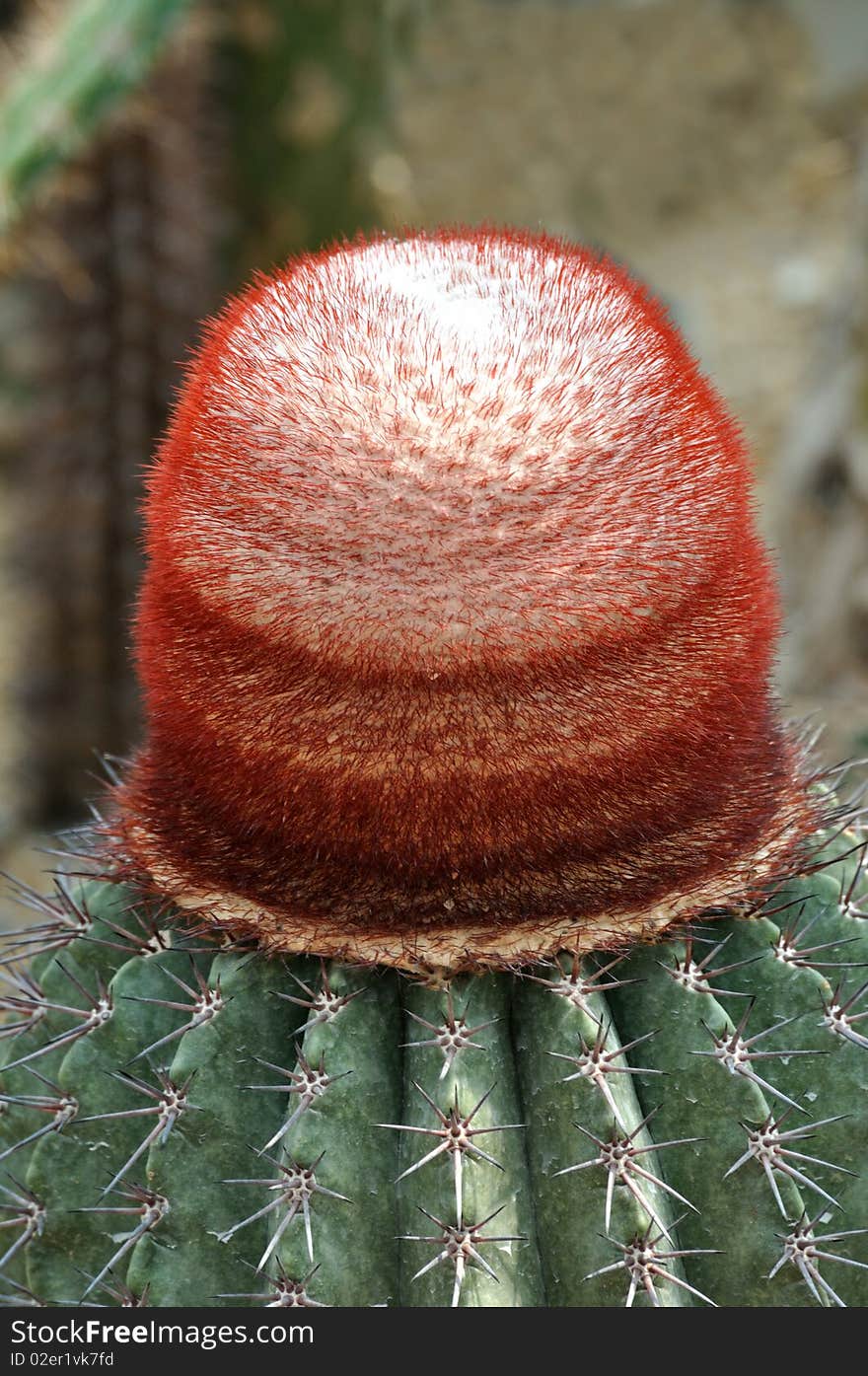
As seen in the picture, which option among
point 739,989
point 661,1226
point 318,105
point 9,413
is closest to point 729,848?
point 739,989

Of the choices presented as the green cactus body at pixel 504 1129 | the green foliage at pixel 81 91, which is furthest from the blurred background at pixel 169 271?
the green cactus body at pixel 504 1129

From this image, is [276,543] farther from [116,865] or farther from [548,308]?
[116,865]

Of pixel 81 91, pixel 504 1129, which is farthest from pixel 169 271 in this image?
pixel 504 1129

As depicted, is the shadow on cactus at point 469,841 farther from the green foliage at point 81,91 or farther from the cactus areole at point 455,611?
the green foliage at point 81,91

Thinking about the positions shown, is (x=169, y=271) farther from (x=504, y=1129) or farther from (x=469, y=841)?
(x=504, y=1129)

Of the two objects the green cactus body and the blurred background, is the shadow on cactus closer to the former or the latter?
the green cactus body

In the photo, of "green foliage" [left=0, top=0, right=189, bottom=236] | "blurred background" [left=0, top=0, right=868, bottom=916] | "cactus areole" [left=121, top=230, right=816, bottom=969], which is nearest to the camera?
"cactus areole" [left=121, top=230, right=816, bottom=969]

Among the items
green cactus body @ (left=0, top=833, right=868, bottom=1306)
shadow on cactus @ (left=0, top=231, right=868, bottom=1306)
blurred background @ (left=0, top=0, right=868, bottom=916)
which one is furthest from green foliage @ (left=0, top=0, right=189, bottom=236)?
green cactus body @ (left=0, top=833, right=868, bottom=1306)

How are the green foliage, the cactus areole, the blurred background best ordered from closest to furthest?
the cactus areole, the green foliage, the blurred background
